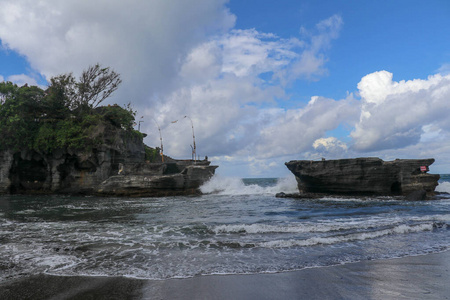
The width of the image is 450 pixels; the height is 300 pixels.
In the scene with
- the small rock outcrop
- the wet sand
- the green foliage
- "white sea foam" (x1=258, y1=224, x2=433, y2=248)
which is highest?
the green foliage

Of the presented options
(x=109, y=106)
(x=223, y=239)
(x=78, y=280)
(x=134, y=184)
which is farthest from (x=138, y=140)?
(x=78, y=280)

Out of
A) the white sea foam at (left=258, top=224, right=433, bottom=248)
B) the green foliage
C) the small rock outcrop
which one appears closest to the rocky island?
the green foliage

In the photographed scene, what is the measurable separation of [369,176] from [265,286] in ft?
65.8

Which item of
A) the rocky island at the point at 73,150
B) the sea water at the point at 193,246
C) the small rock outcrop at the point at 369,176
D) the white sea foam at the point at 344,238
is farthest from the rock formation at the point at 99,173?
the white sea foam at the point at 344,238

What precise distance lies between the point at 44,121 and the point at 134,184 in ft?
39.9

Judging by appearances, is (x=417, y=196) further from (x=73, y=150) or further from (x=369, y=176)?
(x=73, y=150)

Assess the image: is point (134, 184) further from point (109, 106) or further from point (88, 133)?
→ point (109, 106)

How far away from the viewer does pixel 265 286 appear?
380 cm

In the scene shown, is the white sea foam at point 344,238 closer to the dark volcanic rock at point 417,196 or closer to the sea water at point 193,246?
the sea water at point 193,246

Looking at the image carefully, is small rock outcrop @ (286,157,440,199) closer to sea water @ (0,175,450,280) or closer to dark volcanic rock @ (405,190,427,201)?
dark volcanic rock @ (405,190,427,201)

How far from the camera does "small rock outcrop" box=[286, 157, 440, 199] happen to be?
19.7 meters

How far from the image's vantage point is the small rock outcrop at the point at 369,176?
19.7 m

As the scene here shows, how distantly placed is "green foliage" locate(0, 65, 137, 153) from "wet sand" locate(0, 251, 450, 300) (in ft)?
82.4

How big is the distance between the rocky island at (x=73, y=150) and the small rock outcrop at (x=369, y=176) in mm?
10625
